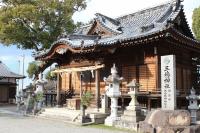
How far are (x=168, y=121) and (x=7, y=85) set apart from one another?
3051 centimetres

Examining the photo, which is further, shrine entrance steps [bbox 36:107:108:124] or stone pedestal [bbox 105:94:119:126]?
shrine entrance steps [bbox 36:107:108:124]

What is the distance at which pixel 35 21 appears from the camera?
115ft

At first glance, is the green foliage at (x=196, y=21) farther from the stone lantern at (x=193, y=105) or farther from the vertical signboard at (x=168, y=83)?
the vertical signboard at (x=168, y=83)

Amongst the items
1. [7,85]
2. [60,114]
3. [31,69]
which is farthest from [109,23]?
[7,85]

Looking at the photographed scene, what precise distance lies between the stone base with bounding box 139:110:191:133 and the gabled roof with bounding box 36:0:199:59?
6141 millimetres

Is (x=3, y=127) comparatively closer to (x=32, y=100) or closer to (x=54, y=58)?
(x=32, y=100)

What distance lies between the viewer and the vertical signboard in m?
14.8

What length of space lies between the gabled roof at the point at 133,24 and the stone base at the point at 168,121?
20.1 ft

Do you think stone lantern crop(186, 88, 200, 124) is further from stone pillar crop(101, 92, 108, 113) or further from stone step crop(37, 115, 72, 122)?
stone step crop(37, 115, 72, 122)

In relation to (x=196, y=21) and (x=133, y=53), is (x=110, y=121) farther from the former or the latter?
(x=196, y=21)

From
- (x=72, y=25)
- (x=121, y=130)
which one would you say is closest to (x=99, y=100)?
(x=121, y=130)

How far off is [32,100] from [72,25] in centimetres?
1372

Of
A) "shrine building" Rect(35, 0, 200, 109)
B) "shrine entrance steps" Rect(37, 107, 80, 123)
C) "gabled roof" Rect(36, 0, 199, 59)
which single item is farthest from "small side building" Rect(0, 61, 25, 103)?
"shrine entrance steps" Rect(37, 107, 80, 123)

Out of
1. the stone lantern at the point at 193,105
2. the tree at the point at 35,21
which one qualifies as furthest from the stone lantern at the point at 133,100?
the tree at the point at 35,21
